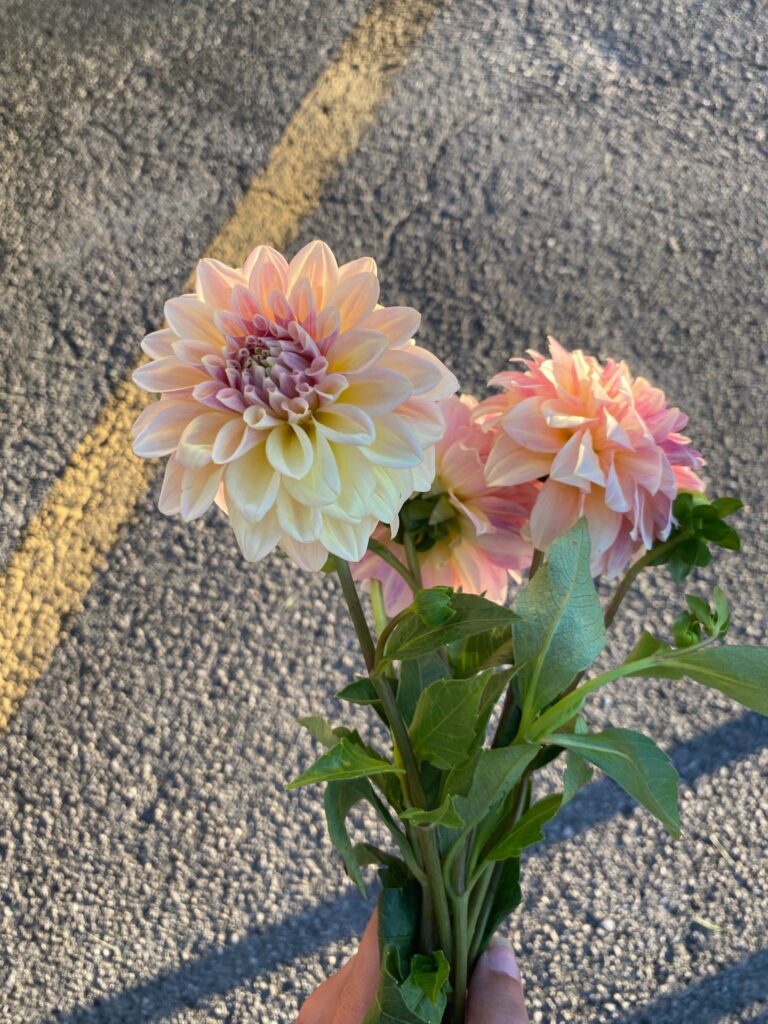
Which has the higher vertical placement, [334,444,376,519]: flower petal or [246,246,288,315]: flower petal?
[246,246,288,315]: flower petal

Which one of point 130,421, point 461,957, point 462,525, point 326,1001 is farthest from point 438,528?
point 130,421

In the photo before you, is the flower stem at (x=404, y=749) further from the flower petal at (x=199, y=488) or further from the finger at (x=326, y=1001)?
the finger at (x=326, y=1001)

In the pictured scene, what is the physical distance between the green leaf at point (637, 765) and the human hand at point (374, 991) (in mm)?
193

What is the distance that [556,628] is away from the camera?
1.33 ft

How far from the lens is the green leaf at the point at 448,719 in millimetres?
383

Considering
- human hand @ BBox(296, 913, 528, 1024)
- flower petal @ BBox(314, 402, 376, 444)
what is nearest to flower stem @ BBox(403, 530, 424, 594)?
flower petal @ BBox(314, 402, 376, 444)

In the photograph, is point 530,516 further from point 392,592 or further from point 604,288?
point 604,288

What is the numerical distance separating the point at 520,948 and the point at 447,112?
925mm

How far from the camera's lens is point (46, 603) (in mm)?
982

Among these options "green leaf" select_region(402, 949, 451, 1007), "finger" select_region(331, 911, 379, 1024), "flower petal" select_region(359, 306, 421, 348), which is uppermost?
"flower petal" select_region(359, 306, 421, 348)

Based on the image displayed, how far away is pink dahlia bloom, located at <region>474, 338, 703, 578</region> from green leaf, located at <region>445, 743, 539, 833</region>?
0.09 meters

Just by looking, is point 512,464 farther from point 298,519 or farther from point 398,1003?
point 398,1003

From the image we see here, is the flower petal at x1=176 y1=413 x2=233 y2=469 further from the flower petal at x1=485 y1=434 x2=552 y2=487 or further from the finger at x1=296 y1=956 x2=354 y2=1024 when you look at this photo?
the finger at x1=296 y1=956 x2=354 y2=1024

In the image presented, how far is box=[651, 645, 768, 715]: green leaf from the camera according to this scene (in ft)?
1.29
